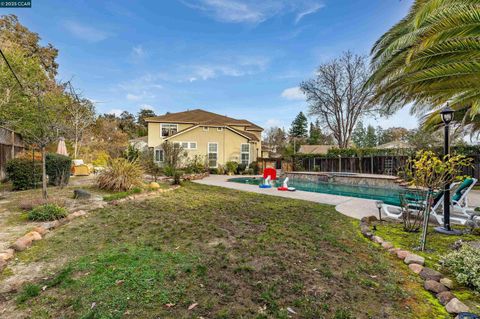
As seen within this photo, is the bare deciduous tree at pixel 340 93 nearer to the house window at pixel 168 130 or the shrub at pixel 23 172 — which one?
the house window at pixel 168 130

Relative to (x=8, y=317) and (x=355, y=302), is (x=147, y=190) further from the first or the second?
(x=355, y=302)

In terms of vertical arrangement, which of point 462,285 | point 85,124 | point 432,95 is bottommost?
point 462,285

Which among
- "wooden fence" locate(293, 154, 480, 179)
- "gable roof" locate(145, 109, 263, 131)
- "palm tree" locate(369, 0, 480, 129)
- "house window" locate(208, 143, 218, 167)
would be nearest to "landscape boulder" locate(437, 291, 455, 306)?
"palm tree" locate(369, 0, 480, 129)

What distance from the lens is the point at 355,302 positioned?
278 cm

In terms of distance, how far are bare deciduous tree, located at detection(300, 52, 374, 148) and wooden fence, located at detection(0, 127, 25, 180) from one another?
97.1ft

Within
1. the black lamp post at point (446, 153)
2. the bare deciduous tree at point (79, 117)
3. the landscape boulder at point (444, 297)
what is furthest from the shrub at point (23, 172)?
the black lamp post at point (446, 153)

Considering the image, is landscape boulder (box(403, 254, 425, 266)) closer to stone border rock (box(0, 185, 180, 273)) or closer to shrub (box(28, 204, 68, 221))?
stone border rock (box(0, 185, 180, 273))

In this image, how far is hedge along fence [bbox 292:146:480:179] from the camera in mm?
15320


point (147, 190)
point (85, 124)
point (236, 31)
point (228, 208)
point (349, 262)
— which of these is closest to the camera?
point (349, 262)

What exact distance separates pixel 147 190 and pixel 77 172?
1000 centimetres

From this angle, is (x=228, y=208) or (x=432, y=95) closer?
(x=432, y=95)

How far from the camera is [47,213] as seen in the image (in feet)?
19.1

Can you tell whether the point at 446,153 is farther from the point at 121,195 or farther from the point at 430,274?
the point at 121,195

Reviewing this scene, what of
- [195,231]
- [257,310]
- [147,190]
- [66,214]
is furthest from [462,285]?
[147,190]
